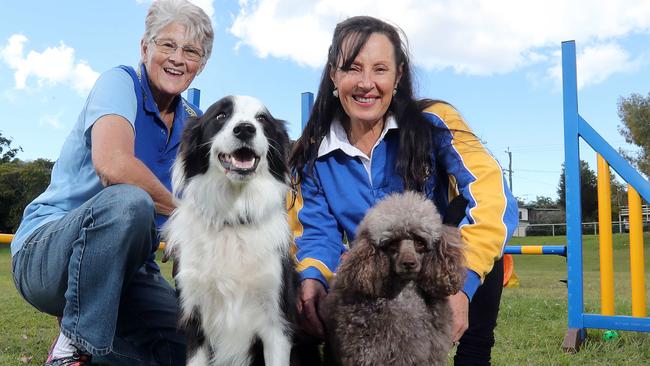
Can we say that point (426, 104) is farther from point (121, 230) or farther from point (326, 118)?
point (121, 230)

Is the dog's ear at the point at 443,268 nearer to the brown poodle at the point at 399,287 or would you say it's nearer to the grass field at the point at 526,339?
the brown poodle at the point at 399,287

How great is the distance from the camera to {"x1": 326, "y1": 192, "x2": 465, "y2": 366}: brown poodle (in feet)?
7.75

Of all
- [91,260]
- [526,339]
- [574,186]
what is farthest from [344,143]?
[526,339]

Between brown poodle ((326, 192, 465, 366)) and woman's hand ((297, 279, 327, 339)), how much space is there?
0.21 meters

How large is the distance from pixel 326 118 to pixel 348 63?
391 mm

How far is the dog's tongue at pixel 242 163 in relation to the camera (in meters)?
2.52

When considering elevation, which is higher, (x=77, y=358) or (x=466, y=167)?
(x=466, y=167)

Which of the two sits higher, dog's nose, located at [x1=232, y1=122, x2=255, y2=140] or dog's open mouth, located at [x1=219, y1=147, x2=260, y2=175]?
dog's nose, located at [x1=232, y1=122, x2=255, y2=140]

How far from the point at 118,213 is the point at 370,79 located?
1.28 metres

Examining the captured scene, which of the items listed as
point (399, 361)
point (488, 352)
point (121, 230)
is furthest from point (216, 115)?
point (488, 352)

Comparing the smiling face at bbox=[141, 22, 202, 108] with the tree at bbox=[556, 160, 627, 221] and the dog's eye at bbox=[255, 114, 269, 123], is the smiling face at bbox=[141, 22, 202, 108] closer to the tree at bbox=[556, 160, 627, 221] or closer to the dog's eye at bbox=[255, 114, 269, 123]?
the dog's eye at bbox=[255, 114, 269, 123]

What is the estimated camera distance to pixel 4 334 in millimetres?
4898

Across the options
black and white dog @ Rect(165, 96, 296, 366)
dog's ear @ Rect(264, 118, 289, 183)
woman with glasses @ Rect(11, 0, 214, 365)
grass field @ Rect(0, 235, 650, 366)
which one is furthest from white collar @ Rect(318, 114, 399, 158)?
grass field @ Rect(0, 235, 650, 366)

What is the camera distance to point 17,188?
3525 centimetres
